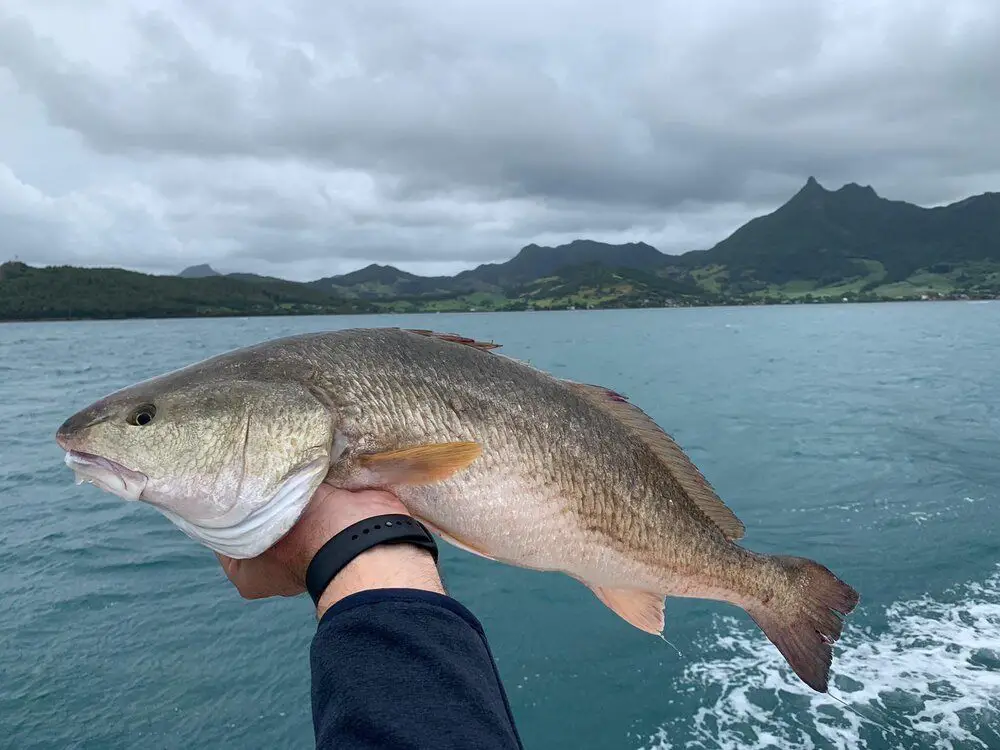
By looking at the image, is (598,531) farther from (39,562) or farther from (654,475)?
(39,562)

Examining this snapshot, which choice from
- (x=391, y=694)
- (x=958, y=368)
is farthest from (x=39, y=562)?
(x=958, y=368)

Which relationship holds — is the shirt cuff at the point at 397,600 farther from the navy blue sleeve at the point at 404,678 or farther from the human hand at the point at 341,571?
the human hand at the point at 341,571

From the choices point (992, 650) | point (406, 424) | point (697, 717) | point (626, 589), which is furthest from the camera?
point (992, 650)

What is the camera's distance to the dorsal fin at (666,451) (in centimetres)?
398

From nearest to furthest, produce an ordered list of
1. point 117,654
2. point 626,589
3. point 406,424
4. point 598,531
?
1. point 406,424
2. point 598,531
3. point 626,589
4. point 117,654

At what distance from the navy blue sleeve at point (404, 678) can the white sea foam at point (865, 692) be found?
756cm

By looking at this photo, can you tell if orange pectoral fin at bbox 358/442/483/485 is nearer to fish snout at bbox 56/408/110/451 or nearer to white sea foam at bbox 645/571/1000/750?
fish snout at bbox 56/408/110/451

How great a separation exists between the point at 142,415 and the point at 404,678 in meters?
2.22

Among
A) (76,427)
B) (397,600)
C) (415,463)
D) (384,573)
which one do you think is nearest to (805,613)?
(415,463)

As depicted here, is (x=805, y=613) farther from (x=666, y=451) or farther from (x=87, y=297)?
(x=87, y=297)

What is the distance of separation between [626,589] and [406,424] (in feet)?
6.45

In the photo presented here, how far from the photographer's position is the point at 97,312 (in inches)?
6959

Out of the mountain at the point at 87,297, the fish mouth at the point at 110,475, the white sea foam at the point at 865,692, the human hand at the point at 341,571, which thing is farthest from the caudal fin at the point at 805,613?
the mountain at the point at 87,297

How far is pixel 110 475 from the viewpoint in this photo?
2928mm
